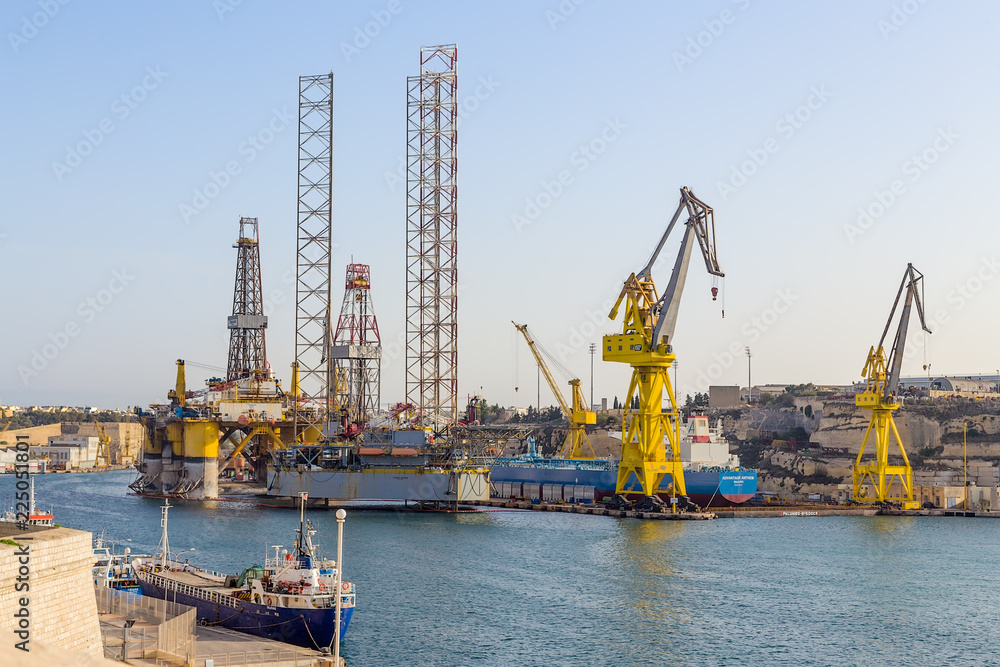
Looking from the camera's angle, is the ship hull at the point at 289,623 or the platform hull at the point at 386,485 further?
the platform hull at the point at 386,485

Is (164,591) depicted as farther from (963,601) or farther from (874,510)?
(874,510)

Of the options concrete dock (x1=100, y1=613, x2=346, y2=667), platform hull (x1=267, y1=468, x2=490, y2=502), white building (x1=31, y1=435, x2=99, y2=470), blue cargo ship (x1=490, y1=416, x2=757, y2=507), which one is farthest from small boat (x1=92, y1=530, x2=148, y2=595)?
white building (x1=31, y1=435, x2=99, y2=470)

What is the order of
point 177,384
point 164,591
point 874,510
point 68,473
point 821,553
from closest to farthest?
point 164,591 < point 821,553 < point 874,510 < point 177,384 < point 68,473

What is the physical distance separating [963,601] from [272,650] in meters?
26.0

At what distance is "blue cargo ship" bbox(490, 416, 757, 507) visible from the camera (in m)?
75.4

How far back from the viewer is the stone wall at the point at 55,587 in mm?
17578

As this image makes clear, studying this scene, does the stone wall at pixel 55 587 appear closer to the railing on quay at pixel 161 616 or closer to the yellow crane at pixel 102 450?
the railing on quay at pixel 161 616

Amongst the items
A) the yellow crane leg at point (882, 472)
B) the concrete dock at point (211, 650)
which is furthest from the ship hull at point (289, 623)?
the yellow crane leg at point (882, 472)

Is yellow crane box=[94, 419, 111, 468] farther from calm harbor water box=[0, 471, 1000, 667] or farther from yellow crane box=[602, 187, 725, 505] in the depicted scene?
yellow crane box=[602, 187, 725, 505]

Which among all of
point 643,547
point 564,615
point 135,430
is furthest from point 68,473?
point 564,615

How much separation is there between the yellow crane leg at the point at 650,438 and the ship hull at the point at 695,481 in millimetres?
2756

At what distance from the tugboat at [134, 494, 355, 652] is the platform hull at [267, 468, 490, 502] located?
124 feet

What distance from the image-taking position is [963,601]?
37.9m

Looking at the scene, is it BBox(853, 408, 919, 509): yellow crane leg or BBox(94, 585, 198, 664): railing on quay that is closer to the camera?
BBox(94, 585, 198, 664): railing on quay
